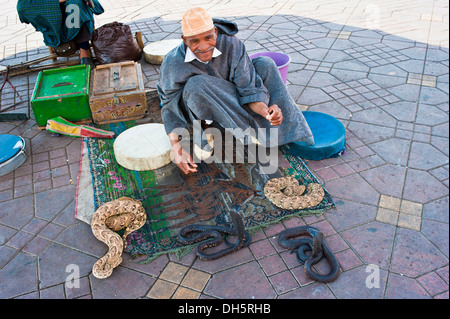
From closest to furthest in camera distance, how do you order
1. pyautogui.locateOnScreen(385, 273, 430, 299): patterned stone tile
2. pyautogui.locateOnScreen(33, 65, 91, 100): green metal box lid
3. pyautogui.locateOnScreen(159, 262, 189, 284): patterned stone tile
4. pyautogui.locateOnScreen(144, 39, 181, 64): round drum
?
pyautogui.locateOnScreen(385, 273, 430, 299): patterned stone tile → pyautogui.locateOnScreen(159, 262, 189, 284): patterned stone tile → pyautogui.locateOnScreen(33, 65, 91, 100): green metal box lid → pyautogui.locateOnScreen(144, 39, 181, 64): round drum

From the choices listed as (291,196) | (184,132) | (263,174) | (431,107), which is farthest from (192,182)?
(431,107)

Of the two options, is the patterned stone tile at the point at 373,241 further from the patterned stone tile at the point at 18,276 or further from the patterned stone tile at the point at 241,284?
the patterned stone tile at the point at 18,276

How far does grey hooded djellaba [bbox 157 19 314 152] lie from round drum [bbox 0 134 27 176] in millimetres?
1591

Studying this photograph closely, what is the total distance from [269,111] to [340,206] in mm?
959

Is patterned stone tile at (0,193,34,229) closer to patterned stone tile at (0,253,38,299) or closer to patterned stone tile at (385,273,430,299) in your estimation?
patterned stone tile at (0,253,38,299)

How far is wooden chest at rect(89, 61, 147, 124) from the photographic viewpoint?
12.9 ft

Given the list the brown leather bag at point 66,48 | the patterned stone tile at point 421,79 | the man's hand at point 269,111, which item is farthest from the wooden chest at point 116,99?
the patterned stone tile at point 421,79

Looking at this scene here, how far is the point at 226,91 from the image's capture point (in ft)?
9.91

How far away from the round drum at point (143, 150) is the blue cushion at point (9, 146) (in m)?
1.02

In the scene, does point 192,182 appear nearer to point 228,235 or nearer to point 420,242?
point 228,235

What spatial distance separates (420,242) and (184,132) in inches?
80.0

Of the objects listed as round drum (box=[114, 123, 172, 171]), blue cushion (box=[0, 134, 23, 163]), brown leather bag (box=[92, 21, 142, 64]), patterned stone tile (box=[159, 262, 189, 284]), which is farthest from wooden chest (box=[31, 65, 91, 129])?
patterned stone tile (box=[159, 262, 189, 284])

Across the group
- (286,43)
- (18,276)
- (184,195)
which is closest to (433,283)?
(184,195)

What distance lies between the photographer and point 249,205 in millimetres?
2902
